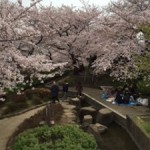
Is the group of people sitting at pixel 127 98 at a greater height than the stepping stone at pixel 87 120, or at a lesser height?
greater

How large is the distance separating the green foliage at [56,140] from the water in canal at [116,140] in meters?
4.58

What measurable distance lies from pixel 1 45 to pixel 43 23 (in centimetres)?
2371

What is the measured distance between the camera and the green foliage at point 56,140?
11.0m

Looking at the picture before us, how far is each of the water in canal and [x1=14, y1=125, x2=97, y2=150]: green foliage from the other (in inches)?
180

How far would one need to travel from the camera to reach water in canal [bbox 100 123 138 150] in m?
16.9

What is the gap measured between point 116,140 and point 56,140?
697 centimetres

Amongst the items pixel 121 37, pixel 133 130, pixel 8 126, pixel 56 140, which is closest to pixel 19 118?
pixel 8 126

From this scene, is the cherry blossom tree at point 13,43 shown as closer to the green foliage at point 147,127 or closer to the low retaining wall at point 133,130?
the low retaining wall at point 133,130

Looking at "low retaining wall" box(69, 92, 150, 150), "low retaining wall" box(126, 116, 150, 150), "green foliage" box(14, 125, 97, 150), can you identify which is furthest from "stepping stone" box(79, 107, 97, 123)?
"green foliage" box(14, 125, 97, 150)

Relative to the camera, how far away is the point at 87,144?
11.2 m

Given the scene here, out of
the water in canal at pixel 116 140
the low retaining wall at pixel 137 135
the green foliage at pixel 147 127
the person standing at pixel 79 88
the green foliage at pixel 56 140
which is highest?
the person standing at pixel 79 88

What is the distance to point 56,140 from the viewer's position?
11844mm

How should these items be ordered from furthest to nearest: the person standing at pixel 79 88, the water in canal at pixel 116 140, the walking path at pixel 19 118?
1. the person standing at pixel 79 88
2. the walking path at pixel 19 118
3. the water in canal at pixel 116 140

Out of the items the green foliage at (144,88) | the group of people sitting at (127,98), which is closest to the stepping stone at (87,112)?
the group of people sitting at (127,98)
